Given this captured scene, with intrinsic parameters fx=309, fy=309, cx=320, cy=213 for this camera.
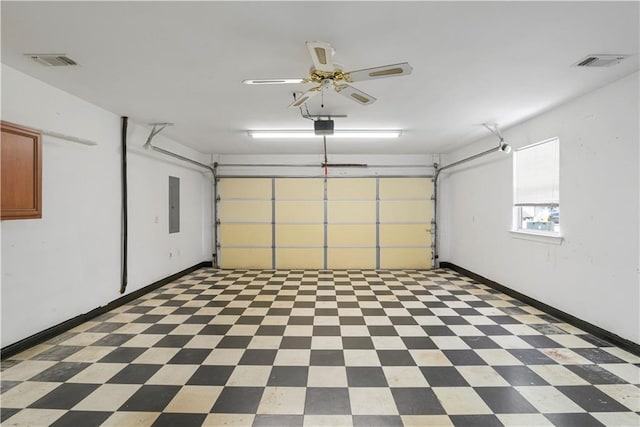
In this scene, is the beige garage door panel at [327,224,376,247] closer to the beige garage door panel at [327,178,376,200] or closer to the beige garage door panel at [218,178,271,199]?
the beige garage door panel at [327,178,376,200]

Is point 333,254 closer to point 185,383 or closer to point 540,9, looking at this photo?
point 185,383

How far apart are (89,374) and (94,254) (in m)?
1.86

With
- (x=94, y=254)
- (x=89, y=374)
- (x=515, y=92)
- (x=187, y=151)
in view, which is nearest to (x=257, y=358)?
(x=89, y=374)

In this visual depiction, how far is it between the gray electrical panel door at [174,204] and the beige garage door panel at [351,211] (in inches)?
132

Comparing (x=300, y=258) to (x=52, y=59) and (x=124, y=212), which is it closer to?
(x=124, y=212)

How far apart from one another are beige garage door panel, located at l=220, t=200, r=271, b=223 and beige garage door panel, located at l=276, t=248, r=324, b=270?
2.97 feet

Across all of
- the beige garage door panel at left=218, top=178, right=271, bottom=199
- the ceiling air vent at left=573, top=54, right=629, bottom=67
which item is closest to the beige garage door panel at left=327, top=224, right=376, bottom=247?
the beige garage door panel at left=218, top=178, right=271, bottom=199

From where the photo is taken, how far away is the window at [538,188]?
4.22 meters

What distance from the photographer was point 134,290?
490 centimetres

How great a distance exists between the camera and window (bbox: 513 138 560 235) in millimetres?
4222

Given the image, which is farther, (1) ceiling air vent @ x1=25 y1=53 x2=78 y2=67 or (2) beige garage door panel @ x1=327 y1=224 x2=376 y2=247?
(2) beige garage door panel @ x1=327 y1=224 x2=376 y2=247

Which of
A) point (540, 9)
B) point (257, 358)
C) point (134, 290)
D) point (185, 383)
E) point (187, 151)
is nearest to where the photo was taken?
point (540, 9)

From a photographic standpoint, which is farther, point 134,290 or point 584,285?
point 134,290

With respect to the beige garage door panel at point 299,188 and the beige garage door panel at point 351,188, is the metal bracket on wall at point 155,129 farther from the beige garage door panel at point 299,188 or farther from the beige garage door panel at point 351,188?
the beige garage door panel at point 351,188
